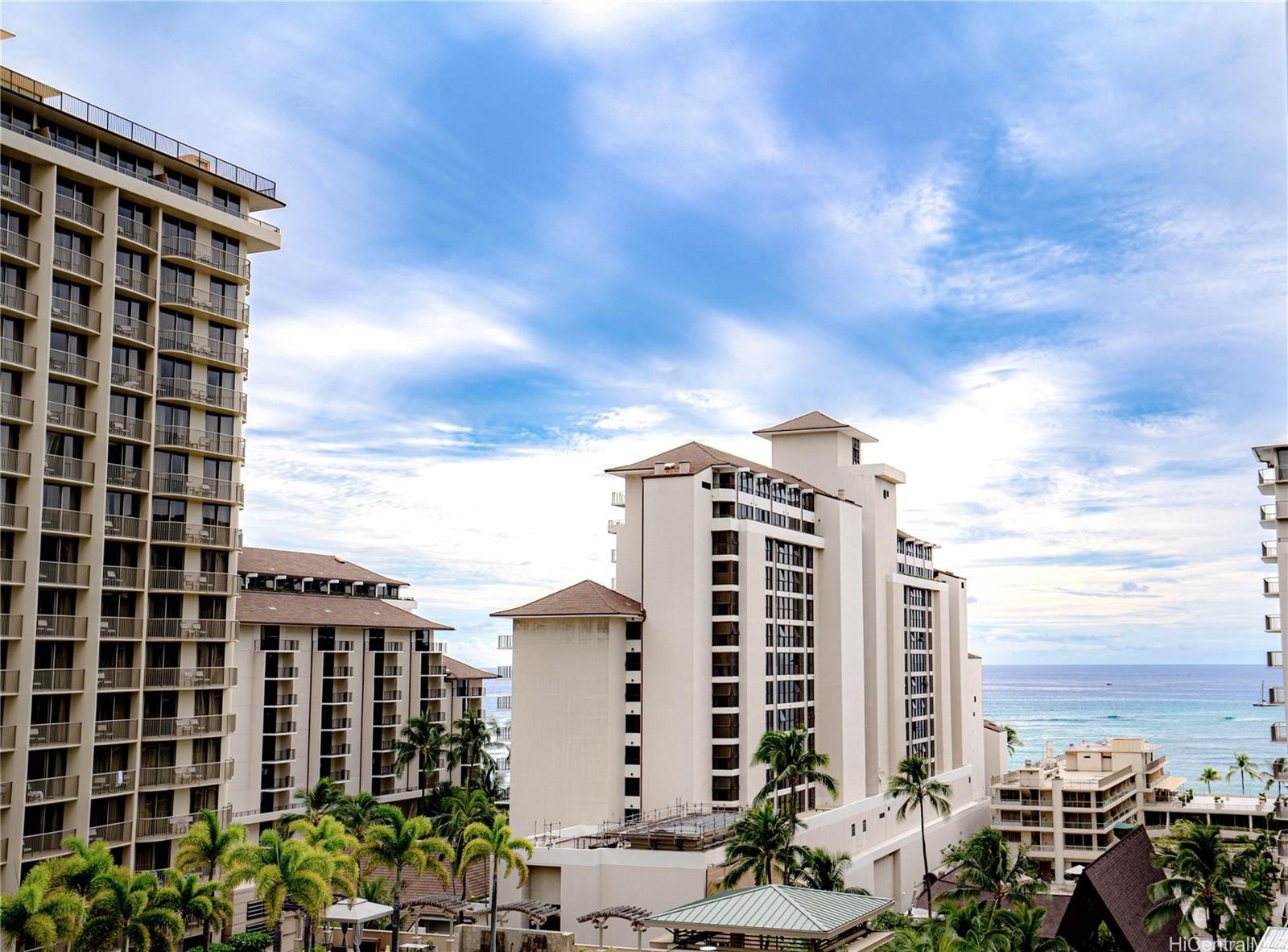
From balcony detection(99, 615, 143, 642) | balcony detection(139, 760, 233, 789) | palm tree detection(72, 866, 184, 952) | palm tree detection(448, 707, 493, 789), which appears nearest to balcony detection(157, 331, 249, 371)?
balcony detection(99, 615, 143, 642)

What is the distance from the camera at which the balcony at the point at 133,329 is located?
1901 inches

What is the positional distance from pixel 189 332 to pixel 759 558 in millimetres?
34030

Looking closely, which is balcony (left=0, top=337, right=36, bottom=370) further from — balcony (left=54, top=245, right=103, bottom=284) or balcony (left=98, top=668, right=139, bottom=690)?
balcony (left=98, top=668, right=139, bottom=690)

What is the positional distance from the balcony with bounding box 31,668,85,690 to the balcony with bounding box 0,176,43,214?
1724 cm

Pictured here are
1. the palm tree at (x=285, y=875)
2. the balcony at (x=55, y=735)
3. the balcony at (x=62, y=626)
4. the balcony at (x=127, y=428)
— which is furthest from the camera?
the balcony at (x=127, y=428)

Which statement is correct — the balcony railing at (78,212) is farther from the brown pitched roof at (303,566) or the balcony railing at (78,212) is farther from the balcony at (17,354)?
the brown pitched roof at (303,566)

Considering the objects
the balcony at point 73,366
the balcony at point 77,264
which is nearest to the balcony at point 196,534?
the balcony at point 73,366

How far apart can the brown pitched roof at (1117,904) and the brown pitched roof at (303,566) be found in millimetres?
53898

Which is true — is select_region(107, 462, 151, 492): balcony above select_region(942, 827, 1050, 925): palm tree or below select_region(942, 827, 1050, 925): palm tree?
above

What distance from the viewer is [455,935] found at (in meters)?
50.8

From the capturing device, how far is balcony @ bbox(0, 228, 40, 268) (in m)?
44.0

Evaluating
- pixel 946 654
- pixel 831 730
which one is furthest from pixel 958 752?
pixel 831 730

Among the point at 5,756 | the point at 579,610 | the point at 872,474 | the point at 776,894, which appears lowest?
the point at 776,894

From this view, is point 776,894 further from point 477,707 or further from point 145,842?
point 477,707
